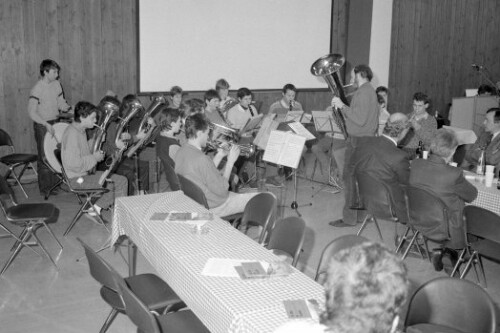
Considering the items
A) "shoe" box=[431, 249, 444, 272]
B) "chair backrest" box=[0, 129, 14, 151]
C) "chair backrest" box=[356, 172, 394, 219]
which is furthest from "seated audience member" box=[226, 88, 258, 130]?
"shoe" box=[431, 249, 444, 272]

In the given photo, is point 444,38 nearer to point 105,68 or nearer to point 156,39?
point 156,39

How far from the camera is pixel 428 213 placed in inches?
189

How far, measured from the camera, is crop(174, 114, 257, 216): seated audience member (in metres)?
5.04

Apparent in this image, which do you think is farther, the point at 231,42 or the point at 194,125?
the point at 231,42

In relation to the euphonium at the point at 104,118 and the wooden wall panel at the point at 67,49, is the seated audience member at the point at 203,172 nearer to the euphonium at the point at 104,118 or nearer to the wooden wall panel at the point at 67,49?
the euphonium at the point at 104,118

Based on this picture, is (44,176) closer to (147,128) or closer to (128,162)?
(128,162)

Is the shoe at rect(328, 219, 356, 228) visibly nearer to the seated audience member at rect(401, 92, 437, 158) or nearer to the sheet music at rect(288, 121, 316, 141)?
the sheet music at rect(288, 121, 316, 141)

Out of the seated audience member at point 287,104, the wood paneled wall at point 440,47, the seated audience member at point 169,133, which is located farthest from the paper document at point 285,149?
the wood paneled wall at point 440,47

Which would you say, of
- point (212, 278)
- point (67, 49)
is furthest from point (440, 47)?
point (212, 278)

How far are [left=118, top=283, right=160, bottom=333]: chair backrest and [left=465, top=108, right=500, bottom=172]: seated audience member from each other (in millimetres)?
4395

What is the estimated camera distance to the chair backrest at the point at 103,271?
298 centimetres

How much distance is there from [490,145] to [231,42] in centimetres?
521

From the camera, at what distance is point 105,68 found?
888 cm

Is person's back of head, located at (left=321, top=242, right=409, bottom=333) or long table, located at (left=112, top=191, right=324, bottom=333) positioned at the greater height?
person's back of head, located at (left=321, top=242, right=409, bottom=333)
